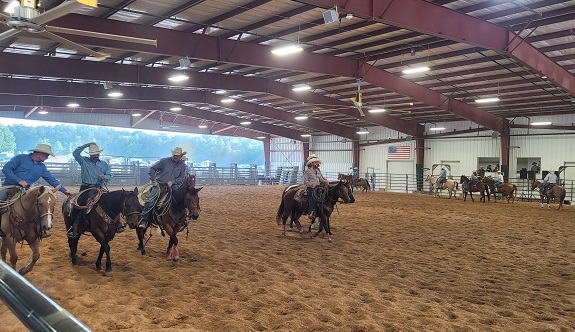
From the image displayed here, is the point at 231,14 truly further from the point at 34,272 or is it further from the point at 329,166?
the point at 329,166

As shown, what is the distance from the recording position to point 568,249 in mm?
A: 9062

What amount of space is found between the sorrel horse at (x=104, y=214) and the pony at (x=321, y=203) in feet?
14.0

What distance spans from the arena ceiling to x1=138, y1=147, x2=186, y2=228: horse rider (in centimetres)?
281

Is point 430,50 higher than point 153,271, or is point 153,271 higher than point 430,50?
point 430,50

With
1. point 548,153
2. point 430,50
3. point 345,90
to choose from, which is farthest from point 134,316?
point 548,153

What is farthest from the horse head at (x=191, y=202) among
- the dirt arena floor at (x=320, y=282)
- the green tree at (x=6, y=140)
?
the green tree at (x=6, y=140)

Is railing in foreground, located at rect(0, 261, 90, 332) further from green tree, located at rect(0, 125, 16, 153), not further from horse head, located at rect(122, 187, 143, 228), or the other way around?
green tree, located at rect(0, 125, 16, 153)

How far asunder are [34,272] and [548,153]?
24.6 metres

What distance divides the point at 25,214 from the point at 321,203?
18.5ft

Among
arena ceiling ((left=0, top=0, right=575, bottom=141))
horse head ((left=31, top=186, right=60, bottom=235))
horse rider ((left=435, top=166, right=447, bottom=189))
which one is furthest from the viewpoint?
horse rider ((left=435, top=166, right=447, bottom=189))

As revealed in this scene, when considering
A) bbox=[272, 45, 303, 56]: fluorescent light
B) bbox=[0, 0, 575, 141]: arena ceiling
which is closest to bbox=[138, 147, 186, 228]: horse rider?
bbox=[0, 0, 575, 141]: arena ceiling

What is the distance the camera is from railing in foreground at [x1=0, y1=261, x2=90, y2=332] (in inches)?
29.4

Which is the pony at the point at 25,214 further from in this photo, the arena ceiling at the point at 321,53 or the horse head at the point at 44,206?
the arena ceiling at the point at 321,53

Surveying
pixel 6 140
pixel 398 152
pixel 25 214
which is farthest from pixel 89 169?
pixel 6 140
